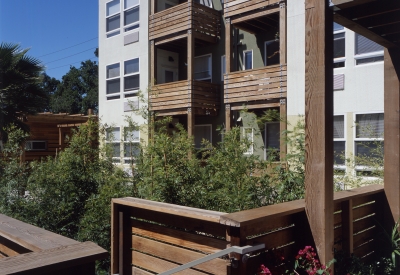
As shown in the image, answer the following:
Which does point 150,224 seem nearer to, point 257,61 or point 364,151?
point 364,151


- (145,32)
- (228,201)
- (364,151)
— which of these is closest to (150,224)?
(228,201)

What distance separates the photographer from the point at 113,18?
17891mm

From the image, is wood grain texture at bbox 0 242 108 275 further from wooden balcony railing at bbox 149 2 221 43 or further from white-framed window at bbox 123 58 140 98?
white-framed window at bbox 123 58 140 98

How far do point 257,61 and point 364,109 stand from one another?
4670mm

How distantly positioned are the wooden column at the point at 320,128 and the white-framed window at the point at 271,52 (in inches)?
424

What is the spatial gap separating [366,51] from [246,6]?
418 centimetres

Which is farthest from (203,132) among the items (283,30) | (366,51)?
(366,51)

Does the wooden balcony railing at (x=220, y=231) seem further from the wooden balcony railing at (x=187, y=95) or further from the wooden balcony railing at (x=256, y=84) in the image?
the wooden balcony railing at (x=187, y=95)

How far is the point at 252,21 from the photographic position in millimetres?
13328

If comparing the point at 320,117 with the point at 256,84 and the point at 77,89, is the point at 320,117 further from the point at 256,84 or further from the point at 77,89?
the point at 77,89

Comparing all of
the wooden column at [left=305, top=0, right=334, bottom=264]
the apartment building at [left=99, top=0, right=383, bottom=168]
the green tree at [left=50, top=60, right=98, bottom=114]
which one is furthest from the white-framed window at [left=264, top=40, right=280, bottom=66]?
the green tree at [left=50, top=60, right=98, bottom=114]

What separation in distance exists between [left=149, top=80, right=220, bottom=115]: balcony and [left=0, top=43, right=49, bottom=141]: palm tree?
3748 mm

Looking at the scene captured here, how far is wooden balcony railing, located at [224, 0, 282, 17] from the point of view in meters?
12.5

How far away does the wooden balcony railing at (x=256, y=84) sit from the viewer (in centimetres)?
1195
